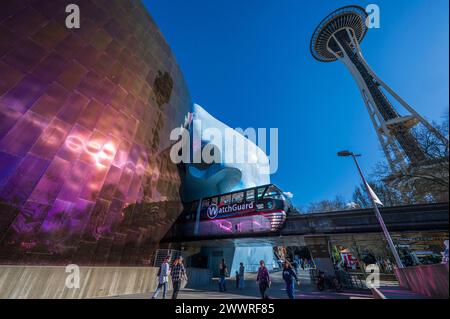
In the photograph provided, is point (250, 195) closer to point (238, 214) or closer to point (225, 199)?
point (238, 214)

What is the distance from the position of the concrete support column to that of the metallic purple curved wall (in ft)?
38.8

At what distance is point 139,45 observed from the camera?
Result: 14.3 meters

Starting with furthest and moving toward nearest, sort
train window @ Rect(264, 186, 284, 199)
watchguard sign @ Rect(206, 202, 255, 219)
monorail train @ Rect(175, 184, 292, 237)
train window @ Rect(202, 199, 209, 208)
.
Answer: train window @ Rect(202, 199, 209, 208) < watchguard sign @ Rect(206, 202, 255, 219) < train window @ Rect(264, 186, 284, 199) < monorail train @ Rect(175, 184, 292, 237)

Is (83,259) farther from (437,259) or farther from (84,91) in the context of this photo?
(437,259)

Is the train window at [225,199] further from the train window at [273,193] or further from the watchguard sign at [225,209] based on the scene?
the train window at [273,193]

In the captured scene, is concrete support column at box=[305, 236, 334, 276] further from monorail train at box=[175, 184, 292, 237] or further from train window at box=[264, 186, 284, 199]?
train window at box=[264, 186, 284, 199]

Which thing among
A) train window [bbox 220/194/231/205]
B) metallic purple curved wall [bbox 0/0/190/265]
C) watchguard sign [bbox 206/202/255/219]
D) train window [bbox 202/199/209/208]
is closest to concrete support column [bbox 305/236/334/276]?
watchguard sign [bbox 206/202/255/219]

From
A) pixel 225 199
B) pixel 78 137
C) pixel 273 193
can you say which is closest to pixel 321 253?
pixel 273 193

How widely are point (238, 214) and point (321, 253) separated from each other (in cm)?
658

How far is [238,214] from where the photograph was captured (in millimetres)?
15828

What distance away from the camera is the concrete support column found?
13.1 metres

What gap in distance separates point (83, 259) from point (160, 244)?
7019 millimetres

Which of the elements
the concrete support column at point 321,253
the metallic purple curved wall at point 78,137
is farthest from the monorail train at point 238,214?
the metallic purple curved wall at point 78,137

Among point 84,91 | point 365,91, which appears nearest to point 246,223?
point 84,91
